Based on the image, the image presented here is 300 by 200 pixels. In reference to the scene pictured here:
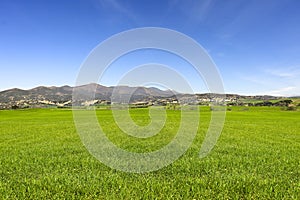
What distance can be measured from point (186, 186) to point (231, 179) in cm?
200

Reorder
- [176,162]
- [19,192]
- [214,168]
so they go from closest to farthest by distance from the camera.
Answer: [19,192]
[214,168]
[176,162]

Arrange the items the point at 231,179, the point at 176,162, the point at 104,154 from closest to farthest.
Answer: the point at 231,179 → the point at 176,162 → the point at 104,154

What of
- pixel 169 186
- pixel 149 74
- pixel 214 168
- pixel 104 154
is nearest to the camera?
pixel 169 186

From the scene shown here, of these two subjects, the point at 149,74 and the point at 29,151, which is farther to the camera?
the point at 29,151

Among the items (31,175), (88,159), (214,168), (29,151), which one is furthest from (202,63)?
(29,151)

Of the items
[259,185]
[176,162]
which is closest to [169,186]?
[259,185]

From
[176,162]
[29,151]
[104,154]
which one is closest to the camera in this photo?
[176,162]

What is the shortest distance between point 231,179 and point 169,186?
2547 millimetres

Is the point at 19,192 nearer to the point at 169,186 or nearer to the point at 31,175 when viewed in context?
the point at 31,175

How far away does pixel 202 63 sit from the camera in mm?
12469

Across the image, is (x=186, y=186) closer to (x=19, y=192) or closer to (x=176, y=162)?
(x=176, y=162)

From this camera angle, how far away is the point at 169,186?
945 cm

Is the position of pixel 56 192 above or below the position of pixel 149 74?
below

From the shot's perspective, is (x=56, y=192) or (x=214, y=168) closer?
(x=56, y=192)
